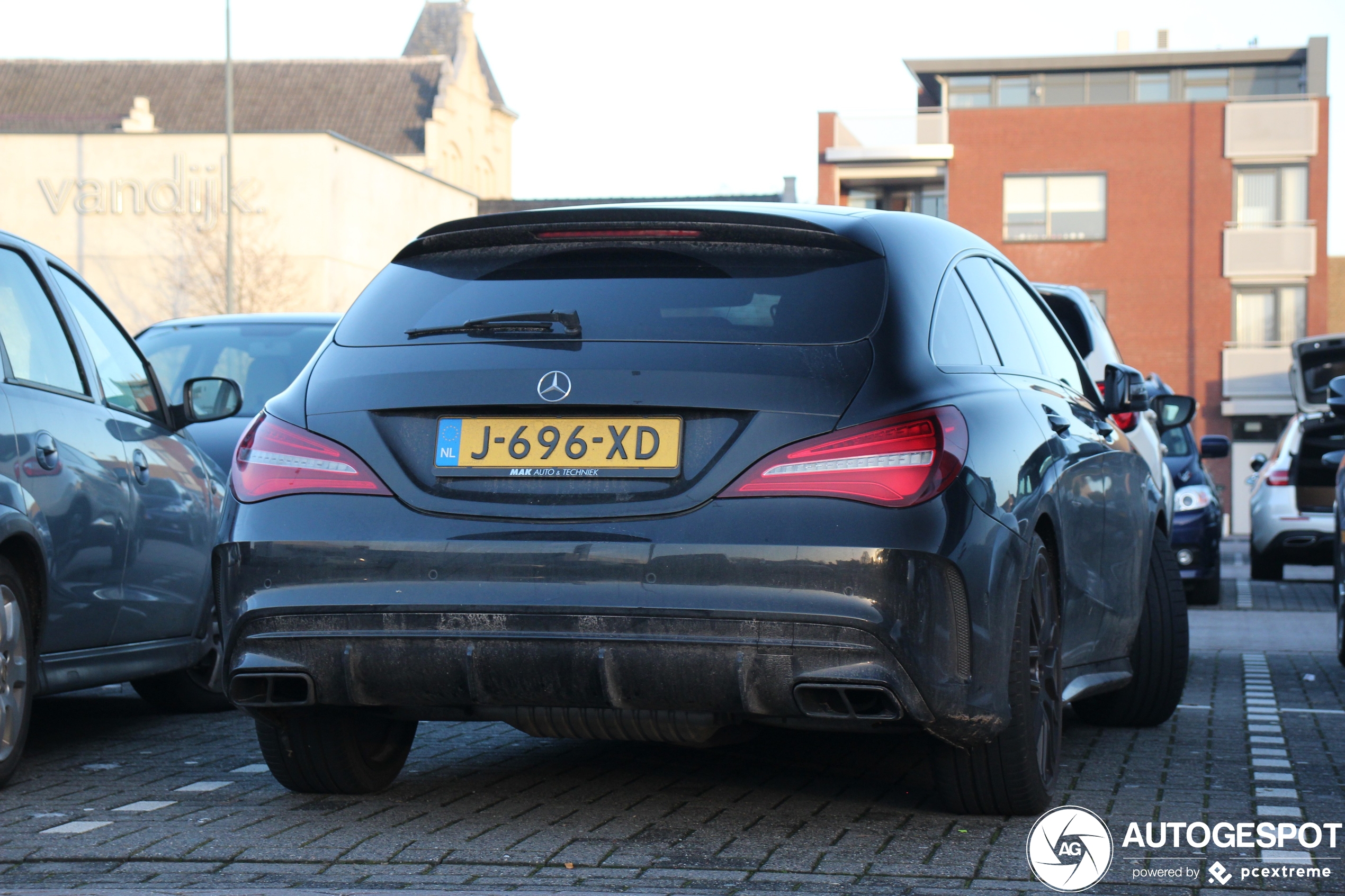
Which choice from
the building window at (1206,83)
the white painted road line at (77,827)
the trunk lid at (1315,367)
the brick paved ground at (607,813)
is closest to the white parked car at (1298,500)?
the trunk lid at (1315,367)

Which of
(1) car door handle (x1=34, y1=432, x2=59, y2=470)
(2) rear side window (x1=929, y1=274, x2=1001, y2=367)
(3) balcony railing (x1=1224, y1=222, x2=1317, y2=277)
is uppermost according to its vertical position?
(3) balcony railing (x1=1224, y1=222, x2=1317, y2=277)

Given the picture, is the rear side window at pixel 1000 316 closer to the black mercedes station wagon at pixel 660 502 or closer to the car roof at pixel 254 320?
the black mercedes station wagon at pixel 660 502

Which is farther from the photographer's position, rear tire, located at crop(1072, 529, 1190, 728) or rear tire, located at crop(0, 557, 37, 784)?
rear tire, located at crop(1072, 529, 1190, 728)

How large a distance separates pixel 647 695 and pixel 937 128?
45650mm

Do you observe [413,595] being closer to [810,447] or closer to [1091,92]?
[810,447]

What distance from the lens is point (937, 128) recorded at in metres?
48.0

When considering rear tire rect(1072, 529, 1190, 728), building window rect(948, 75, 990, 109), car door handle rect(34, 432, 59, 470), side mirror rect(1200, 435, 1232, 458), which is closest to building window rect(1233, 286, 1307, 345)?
building window rect(948, 75, 990, 109)

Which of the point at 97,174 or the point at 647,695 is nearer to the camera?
the point at 647,695

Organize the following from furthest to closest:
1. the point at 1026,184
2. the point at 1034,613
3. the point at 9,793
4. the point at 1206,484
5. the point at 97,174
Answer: the point at 97,174 → the point at 1026,184 → the point at 1206,484 → the point at 9,793 → the point at 1034,613

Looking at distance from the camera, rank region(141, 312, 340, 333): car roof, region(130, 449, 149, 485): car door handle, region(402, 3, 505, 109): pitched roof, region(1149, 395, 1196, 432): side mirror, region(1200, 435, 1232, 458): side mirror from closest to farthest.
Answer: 1. region(130, 449, 149, 485): car door handle
2. region(1149, 395, 1196, 432): side mirror
3. region(141, 312, 340, 333): car roof
4. region(1200, 435, 1232, 458): side mirror
5. region(402, 3, 505, 109): pitched roof

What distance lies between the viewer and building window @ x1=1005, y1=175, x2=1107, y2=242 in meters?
46.9

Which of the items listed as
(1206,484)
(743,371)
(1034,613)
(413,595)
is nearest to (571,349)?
(743,371)

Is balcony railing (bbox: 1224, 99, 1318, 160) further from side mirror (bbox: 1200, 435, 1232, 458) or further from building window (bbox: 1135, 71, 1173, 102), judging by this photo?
side mirror (bbox: 1200, 435, 1232, 458)

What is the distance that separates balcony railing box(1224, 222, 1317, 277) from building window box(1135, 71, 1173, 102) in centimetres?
442
